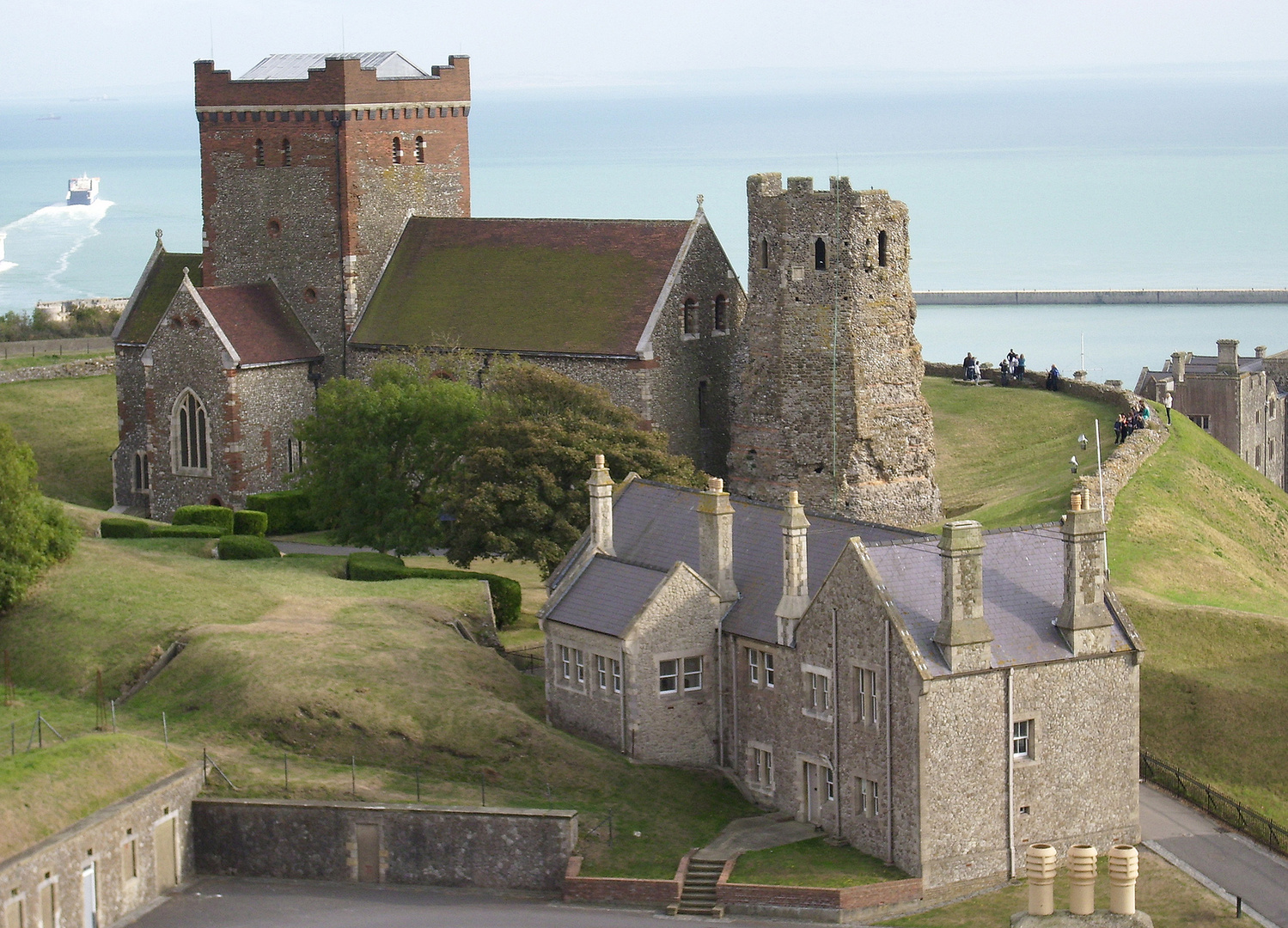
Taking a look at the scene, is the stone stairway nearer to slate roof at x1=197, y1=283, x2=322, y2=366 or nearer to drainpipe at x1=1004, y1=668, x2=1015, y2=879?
drainpipe at x1=1004, y1=668, x2=1015, y2=879

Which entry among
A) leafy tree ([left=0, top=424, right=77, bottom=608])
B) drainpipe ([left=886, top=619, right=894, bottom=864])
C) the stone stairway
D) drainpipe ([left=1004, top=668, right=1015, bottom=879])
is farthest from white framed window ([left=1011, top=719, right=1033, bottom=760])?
leafy tree ([left=0, top=424, right=77, bottom=608])

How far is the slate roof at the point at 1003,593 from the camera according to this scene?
39.2 metres

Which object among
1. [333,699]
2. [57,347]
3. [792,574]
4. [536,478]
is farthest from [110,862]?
[57,347]

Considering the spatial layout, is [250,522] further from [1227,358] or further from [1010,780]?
[1227,358]

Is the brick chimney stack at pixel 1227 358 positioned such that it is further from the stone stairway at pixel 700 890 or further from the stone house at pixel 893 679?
the stone stairway at pixel 700 890

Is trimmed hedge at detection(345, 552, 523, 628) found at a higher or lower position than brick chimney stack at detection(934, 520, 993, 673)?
lower

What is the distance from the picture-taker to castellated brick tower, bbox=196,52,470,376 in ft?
245

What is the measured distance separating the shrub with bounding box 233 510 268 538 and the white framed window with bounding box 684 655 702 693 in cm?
2468

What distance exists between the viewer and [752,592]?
147 feet

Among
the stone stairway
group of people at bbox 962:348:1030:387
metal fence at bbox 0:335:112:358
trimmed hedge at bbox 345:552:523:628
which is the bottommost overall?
the stone stairway

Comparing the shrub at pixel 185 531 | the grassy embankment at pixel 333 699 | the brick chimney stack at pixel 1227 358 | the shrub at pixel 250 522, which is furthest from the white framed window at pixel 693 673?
the brick chimney stack at pixel 1227 358

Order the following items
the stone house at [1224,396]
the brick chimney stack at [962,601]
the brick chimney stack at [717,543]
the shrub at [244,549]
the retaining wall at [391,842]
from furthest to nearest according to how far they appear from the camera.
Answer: the stone house at [1224,396]
the shrub at [244,549]
the brick chimney stack at [717,543]
the retaining wall at [391,842]
the brick chimney stack at [962,601]

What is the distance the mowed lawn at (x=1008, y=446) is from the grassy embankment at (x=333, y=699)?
19.1m

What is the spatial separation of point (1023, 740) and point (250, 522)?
111 feet
